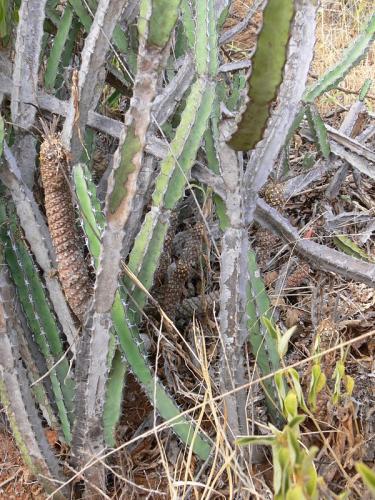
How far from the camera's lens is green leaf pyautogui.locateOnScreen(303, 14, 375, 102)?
1.44 m

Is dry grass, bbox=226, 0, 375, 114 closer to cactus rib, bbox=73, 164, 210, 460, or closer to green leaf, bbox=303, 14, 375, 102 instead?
green leaf, bbox=303, 14, 375, 102

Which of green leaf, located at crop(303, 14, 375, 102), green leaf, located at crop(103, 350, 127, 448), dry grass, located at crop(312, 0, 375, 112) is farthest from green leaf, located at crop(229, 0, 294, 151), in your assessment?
dry grass, located at crop(312, 0, 375, 112)

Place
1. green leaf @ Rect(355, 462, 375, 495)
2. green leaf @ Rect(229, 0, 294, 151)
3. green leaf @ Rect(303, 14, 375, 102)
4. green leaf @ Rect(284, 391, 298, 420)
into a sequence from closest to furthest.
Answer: green leaf @ Rect(355, 462, 375, 495), green leaf @ Rect(284, 391, 298, 420), green leaf @ Rect(229, 0, 294, 151), green leaf @ Rect(303, 14, 375, 102)

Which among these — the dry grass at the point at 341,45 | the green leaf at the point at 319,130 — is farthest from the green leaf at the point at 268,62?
the dry grass at the point at 341,45

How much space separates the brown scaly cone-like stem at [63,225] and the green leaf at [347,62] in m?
0.63

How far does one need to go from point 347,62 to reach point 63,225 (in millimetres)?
785

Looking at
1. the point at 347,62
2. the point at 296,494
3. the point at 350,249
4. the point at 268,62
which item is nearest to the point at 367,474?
the point at 296,494

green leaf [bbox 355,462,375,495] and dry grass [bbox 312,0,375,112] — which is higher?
dry grass [bbox 312,0,375,112]

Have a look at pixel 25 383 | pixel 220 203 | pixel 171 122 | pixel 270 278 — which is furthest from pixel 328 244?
pixel 25 383

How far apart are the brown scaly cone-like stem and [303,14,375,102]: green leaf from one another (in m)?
0.63

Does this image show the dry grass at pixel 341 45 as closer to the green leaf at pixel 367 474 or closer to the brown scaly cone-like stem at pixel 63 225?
the brown scaly cone-like stem at pixel 63 225

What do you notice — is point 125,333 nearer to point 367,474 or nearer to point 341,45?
point 367,474

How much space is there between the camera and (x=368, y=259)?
1.46m

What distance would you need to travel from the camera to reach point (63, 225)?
1143 millimetres
